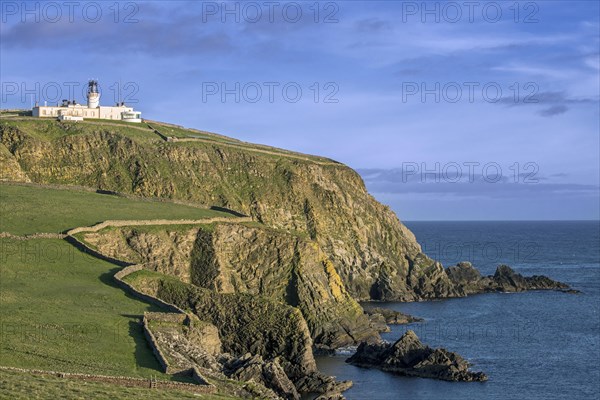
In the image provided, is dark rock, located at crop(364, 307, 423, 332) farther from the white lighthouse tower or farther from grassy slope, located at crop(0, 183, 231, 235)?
the white lighthouse tower

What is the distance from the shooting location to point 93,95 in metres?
159

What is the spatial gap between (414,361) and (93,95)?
9010 centimetres

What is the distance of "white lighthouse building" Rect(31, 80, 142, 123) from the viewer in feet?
490

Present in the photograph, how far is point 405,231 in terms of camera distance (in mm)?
172375

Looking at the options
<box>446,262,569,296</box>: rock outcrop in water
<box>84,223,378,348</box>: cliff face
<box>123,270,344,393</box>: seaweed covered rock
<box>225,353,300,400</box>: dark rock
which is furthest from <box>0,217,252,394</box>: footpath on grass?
<box>446,262,569,296</box>: rock outcrop in water

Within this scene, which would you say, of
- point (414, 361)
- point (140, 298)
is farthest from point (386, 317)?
point (140, 298)

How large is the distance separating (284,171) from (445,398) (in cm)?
7683

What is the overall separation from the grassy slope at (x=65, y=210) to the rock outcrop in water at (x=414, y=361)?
2821 cm

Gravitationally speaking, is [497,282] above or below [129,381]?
below

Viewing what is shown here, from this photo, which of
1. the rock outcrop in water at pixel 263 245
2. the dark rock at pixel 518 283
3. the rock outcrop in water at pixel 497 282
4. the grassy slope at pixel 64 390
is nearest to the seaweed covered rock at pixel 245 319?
the rock outcrop in water at pixel 263 245

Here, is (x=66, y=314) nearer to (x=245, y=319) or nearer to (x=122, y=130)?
(x=245, y=319)

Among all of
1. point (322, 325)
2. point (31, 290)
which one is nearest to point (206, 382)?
point (31, 290)

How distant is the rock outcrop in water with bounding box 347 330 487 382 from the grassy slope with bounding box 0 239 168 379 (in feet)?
82.1

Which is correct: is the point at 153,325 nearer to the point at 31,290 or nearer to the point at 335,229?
the point at 31,290
